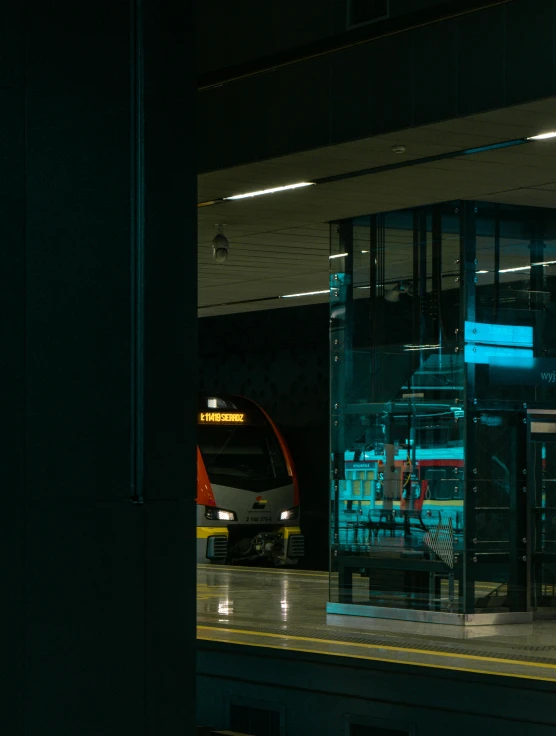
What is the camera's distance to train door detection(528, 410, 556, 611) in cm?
919

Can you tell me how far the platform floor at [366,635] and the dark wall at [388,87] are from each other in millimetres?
2991

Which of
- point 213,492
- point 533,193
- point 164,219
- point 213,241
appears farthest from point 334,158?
point 213,492

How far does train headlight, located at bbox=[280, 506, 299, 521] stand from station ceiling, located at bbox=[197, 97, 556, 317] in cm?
626

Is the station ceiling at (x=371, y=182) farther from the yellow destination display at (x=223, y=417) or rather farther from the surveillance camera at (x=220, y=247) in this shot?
the yellow destination display at (x=223, y=417)

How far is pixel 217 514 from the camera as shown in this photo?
16328mm

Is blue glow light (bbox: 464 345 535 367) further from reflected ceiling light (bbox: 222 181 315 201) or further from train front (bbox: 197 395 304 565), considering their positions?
train front (bbox: 197 395 304 565)

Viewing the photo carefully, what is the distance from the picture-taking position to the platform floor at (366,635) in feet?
21.8

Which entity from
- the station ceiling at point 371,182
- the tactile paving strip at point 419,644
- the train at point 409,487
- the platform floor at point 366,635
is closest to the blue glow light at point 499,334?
the train at point 409,487

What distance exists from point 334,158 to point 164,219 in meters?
4.56

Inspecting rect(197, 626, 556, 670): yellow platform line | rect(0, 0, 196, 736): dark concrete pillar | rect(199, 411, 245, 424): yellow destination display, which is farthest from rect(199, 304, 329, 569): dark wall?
rect(0, 0, 196, 736): dark concrete pillar

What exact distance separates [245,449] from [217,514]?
1437mm

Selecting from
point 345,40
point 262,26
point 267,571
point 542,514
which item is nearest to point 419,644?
point 542,514

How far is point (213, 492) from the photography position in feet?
54.0

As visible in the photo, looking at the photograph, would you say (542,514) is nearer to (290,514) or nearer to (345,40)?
(345,40)
